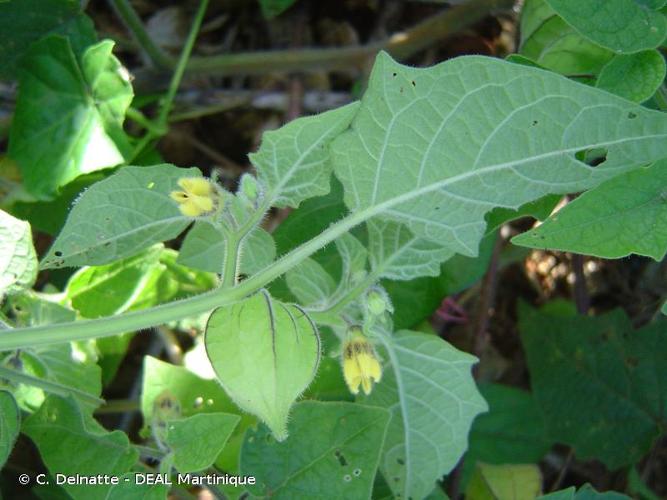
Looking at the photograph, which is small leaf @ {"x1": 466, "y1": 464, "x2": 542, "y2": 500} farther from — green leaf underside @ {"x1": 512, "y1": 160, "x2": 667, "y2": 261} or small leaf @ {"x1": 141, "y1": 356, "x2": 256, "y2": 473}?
green leaf underside @ {"x1": 512, "y1": 160, "x2": 667, "y2": 261}

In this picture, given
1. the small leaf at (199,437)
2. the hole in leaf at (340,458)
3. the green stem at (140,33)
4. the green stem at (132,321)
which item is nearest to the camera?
the green stem at (132,321)

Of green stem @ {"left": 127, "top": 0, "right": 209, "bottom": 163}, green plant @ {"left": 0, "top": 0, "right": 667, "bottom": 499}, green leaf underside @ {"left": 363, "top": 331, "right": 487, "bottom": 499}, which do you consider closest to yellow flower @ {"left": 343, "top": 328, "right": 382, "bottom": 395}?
green plant @ {"left": 0, "top": 0, "right": 667, "bottom": 499}

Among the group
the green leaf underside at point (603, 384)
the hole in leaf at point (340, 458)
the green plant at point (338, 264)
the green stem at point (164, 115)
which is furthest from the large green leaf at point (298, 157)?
the green leaf underside at point (603, 384)

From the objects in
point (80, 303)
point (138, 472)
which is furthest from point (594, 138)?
point (80, 303)

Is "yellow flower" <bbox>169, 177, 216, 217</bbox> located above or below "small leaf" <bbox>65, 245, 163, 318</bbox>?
above

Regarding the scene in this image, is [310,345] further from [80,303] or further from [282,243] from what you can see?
[80,303]

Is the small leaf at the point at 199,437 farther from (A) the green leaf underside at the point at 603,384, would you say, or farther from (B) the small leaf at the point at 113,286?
(A) the green leaf underside at the point at 603,384

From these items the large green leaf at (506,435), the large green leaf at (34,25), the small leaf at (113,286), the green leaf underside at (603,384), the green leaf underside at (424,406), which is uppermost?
the large green leaf at (34,25)
